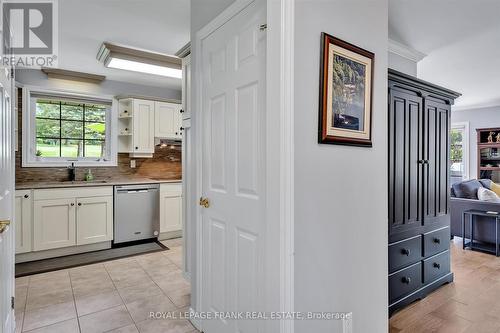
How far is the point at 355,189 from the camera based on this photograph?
1.54 meters

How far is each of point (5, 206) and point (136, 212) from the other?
256cm

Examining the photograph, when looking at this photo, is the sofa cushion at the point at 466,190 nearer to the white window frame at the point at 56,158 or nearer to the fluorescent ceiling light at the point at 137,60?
the fluorescent ceiling light at the point at 137,60

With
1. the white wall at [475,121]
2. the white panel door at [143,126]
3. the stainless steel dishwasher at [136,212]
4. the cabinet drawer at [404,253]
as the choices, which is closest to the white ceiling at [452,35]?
the cabinet drawer at [404,253]

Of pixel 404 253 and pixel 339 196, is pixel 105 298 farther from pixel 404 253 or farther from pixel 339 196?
pixel 404 253

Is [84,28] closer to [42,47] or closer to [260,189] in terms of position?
[42,47]

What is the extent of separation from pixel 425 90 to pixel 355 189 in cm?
171

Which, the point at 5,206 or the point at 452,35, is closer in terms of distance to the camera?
the point at 5,206

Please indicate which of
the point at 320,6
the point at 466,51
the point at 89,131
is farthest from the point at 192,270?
the point at 466,51

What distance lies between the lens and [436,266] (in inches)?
110

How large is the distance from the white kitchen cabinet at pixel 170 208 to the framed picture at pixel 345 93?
3456mm

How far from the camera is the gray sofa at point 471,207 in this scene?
3.87m

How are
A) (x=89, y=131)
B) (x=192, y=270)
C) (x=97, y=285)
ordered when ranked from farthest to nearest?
(x=89, y=131) < (x=97, y=285) < (x=192, y=270)

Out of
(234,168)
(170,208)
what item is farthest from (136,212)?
(234,168)

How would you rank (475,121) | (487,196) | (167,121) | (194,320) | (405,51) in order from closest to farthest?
1. (194,320)
2. (405,51)
3. (487,196)
4. (167,121)
5. (475,121)
